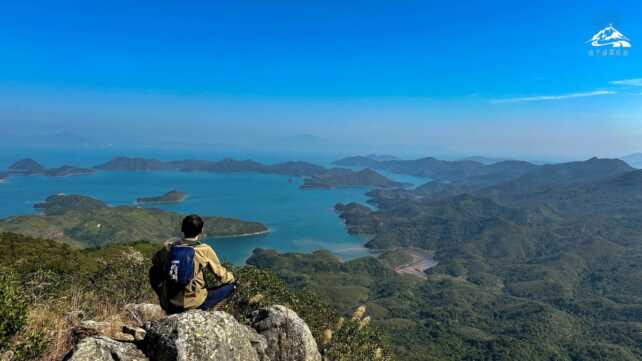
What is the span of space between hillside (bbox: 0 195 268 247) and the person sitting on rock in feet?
544

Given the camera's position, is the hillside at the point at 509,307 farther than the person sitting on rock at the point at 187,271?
Yes

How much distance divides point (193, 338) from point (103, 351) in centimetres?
148

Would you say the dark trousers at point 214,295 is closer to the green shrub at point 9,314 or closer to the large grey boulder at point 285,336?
the large grey boulder at point 285,336

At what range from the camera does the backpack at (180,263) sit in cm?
645

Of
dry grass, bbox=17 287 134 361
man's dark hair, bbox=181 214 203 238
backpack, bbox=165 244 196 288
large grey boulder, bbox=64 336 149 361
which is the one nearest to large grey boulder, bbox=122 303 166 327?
dry grass, bbox=17 287 134 361

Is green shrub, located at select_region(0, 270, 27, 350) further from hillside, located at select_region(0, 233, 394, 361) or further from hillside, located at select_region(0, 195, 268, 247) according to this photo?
hillside, located at select_region(0, 195, 268, 247)

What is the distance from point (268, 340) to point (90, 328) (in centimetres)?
Answer: 403

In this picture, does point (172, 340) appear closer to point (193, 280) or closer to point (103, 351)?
point (193, 280)

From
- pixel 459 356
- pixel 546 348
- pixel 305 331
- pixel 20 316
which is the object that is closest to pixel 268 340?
pixel 305 331

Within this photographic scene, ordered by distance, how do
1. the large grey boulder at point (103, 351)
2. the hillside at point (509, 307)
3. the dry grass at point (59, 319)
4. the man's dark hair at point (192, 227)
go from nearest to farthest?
the large grey boulder at point (103, 351) → the man's dark hair at point (192, 227) → the dry grass at point (59, 319) → the hillside at point (509, 307)

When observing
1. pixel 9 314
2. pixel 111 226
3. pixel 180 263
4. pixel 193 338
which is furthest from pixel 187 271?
pixel 111 226

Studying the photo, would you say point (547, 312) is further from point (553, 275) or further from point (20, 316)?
point (20, 316)

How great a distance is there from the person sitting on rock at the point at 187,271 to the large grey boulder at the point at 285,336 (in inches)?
121

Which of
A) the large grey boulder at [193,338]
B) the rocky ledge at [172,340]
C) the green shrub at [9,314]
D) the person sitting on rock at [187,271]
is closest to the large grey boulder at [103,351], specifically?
the rocky ledge at [172,340]
